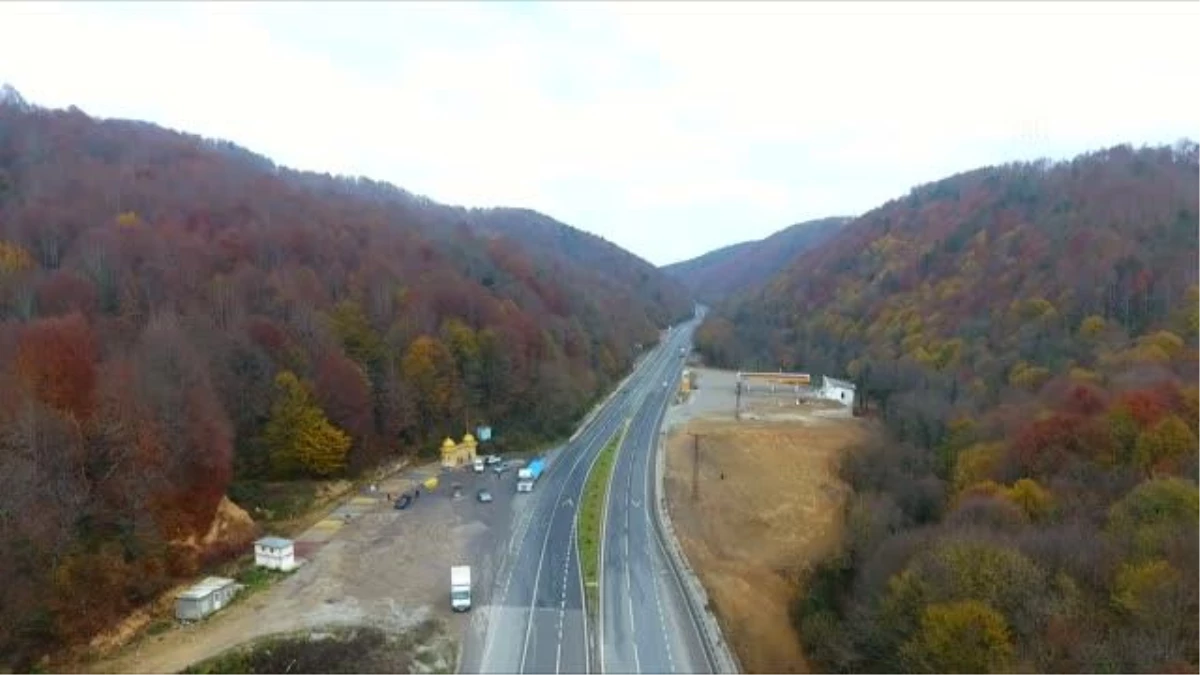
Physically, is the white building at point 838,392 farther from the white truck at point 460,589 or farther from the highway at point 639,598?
the white truck at point 460,589

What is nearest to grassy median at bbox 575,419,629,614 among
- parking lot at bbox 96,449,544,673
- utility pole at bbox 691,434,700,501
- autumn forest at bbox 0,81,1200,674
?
parking lot at bbox 96,449,544,673

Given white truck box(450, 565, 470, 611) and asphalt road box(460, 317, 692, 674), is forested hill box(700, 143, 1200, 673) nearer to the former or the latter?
asphalt road box(460, 317, 692, 674)

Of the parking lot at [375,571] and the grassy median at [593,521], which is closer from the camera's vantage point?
the parking lot at [375,571]

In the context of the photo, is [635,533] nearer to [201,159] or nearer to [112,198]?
[112,198]

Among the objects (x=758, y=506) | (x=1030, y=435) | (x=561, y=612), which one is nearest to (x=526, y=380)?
(x=758, y=506)

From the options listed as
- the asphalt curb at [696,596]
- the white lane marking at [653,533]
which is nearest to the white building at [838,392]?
the white lane marking at [653,533]

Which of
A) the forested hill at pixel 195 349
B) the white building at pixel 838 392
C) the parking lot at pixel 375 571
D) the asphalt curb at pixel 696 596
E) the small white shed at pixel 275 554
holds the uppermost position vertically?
the forested hill at pixel 195 349

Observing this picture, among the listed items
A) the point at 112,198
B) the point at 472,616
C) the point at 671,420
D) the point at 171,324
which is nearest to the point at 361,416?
the point at 171,324
